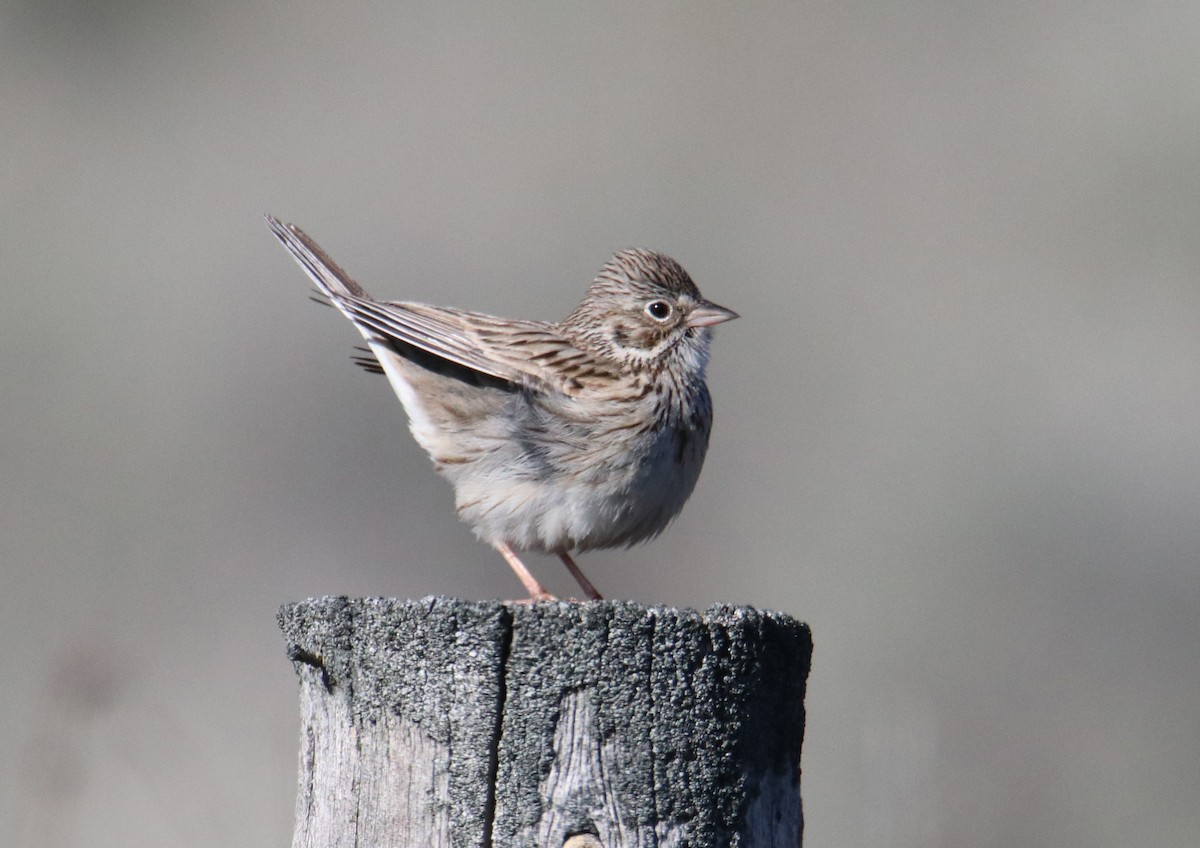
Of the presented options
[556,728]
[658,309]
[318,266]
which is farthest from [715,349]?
[556,728]

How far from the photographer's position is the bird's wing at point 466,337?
207 inches

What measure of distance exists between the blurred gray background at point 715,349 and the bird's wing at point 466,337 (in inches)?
84.4

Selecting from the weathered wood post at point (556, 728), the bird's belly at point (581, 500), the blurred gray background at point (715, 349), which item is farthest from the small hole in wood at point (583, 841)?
the blurred gray background at point (715, 349)

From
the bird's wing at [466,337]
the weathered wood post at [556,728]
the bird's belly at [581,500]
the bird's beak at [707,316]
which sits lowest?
the weathered wood post at [556,728]

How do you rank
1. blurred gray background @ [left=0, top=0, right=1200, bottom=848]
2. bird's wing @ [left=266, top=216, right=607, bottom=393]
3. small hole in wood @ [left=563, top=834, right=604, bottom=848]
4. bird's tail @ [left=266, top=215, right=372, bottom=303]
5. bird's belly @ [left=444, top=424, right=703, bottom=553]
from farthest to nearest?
blurred gray background @ [left=0, top=0, right=1200, bottom=848], bird's tail @ [left=266, top=215, right=372, bottom=303], bird's wing @ [left=266, top=216, right=607, bottom=393], bird's belly @ [left=444, top=424, right=703, bottom=553], small hole in wood @ [left=563, top=834, right=604, bottom=848]

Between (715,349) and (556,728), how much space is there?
861 cm

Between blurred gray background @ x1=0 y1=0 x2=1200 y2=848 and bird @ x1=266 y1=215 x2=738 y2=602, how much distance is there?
1.82m

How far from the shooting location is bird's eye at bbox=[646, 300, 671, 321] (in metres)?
5.75

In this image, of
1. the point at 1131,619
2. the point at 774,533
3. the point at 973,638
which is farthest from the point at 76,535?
the point at 1131,619

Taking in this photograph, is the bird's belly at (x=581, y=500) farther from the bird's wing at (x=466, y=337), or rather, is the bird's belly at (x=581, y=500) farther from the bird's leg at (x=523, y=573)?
the bird's wing at (x=466, y=337)

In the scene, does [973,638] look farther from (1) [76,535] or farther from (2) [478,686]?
(2) [478,686]

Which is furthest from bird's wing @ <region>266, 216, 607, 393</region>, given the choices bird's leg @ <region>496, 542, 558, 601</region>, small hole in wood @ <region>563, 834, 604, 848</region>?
small hole in wood @ <region>563, 834, 604, 848</region>

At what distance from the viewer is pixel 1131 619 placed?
9.73 meters

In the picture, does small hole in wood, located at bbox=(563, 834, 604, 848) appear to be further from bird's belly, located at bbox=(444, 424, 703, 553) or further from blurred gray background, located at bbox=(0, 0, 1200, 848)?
blurred gray background, located at bbox=(0, 0, 1200, 848)
